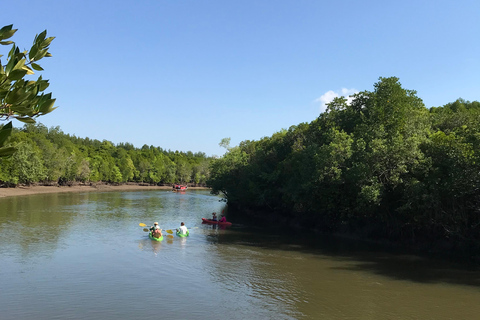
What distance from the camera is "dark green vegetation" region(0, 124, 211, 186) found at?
61263 mm

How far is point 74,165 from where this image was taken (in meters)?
80.3

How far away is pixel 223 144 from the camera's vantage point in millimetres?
64562

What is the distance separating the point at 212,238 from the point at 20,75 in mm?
24320

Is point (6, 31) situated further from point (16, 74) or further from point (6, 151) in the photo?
point (6, 151)

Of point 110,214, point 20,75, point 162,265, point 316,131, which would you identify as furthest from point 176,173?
point 20,75

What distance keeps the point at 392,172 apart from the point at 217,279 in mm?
12922

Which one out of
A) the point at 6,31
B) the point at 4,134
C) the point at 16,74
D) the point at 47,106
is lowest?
the point at 4,134

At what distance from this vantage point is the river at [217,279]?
12.5m

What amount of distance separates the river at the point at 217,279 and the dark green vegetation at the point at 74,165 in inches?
525

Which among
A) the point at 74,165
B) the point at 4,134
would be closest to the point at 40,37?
the point at 4,134

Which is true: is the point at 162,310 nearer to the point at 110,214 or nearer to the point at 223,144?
the point at 110,214

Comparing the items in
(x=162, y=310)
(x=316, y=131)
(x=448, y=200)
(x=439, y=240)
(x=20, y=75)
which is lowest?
(x=162, y=310)

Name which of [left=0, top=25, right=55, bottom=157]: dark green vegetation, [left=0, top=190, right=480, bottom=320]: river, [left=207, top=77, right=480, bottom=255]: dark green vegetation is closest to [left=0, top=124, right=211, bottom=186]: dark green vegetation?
[left=0, top=190, right=480, bottom=320]: river

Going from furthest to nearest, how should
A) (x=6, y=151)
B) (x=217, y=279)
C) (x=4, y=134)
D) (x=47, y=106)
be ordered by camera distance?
(x=217, y=279), (x=47, y=106), (x=6, y=151), (x=4, y=134)
